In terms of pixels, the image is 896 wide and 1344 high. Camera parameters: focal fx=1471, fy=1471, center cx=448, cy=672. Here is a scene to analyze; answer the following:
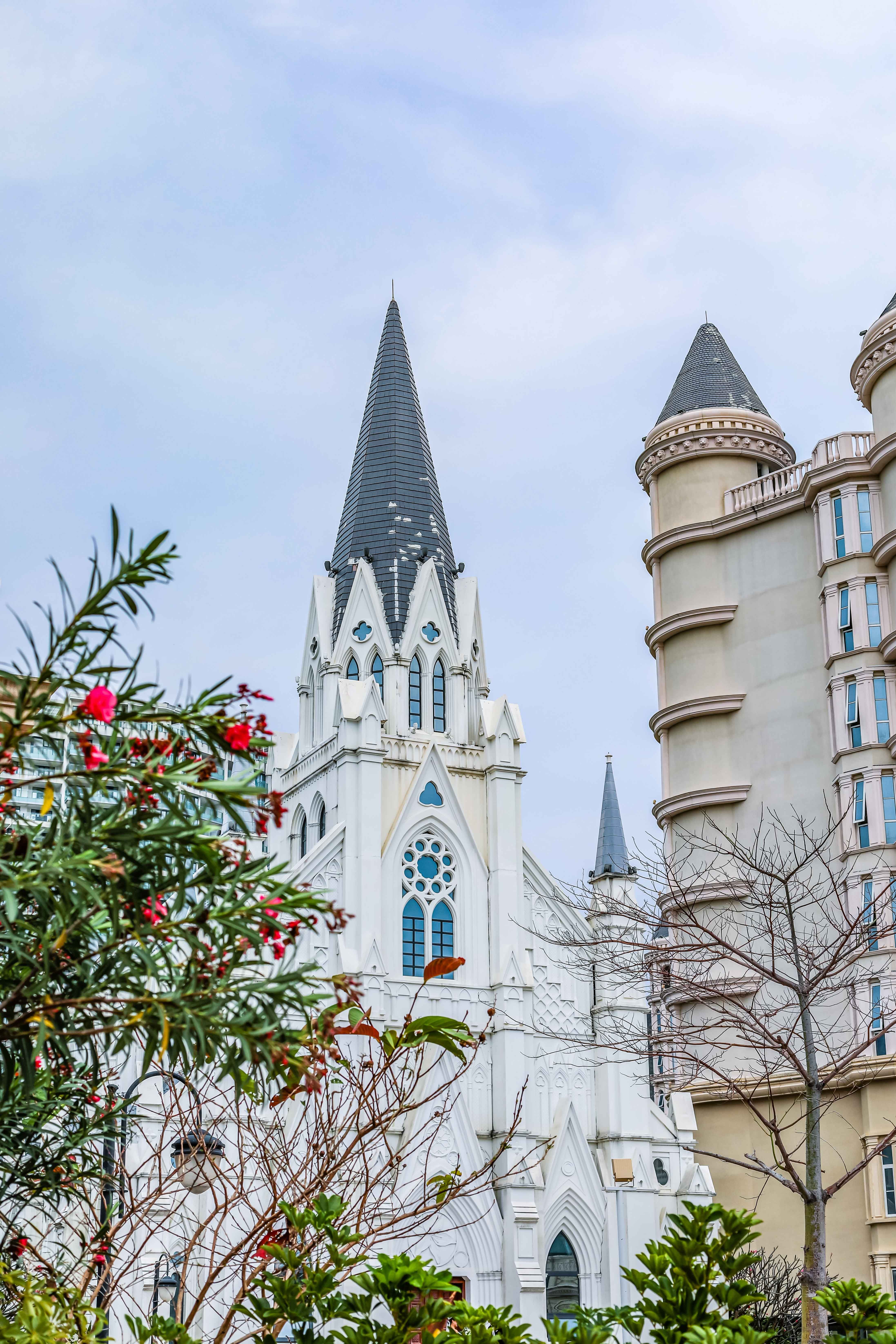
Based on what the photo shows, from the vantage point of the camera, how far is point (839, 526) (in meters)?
41.0

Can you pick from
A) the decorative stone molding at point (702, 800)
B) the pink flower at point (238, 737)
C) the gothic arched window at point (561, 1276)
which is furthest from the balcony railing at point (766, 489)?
the pink flower at point (238, 737)

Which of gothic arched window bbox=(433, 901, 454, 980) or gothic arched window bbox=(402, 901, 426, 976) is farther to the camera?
gothic arched window bbox=(433, 901, 454, 980)

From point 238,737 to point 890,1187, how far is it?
111 ft

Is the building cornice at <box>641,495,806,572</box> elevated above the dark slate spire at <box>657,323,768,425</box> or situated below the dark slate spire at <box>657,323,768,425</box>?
below

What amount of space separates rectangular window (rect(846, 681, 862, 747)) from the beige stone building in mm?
55

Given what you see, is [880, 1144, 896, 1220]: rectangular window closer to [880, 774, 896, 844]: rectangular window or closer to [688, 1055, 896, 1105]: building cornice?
[688, 1055, 896, 1105]: building cornice

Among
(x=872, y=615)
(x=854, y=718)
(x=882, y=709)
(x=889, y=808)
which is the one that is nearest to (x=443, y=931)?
(x=889, y=808)

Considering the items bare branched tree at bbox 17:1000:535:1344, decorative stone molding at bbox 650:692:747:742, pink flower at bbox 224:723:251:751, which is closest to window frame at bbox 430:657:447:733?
decorative stone molding at bbox 650:692:747:742

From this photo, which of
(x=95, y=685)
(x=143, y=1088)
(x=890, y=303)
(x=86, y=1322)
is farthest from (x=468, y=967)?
(x=95, y=685)

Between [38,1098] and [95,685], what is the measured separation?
9.74ft

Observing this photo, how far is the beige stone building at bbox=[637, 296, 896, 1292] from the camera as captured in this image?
37344 mm

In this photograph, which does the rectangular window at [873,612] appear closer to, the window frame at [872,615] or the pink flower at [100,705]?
the window frame at [872,615]

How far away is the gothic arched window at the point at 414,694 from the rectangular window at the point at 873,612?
39.9ft

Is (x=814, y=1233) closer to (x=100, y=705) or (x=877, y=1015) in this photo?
(x=100, y=705)
